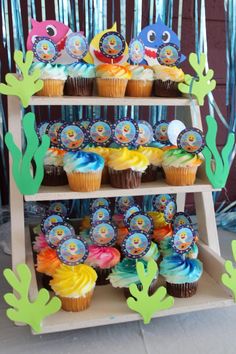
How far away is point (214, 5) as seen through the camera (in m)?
2.04

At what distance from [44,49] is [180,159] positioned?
21.0 inches

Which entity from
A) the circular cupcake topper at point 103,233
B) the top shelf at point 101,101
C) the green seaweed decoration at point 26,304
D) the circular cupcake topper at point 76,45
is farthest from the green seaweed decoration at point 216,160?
the green seaweed decoration at point 26,304

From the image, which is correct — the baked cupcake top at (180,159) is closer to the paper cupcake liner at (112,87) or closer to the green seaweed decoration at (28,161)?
the paper cupcake liner at (112,87)

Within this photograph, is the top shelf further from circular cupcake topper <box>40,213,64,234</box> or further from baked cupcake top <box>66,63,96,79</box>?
circular cupcake topper <box>40,213,64,234</box>

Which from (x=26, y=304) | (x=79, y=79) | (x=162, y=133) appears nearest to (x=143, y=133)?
(x=162, y=133)

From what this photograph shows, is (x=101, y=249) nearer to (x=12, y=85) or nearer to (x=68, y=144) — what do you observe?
(x=68, y=144)

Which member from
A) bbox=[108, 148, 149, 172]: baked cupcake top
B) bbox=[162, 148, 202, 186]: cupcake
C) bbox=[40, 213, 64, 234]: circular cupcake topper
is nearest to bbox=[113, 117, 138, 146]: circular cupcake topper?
bbox=[108, 148, 149, 172]: baked cupcake top

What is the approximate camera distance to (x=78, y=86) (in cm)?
131

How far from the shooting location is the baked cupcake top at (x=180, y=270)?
1.29 meters

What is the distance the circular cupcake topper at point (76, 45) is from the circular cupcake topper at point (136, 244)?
1.90ft

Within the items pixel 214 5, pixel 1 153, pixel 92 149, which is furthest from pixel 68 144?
pixel 214 5

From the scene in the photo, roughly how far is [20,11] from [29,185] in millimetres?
962

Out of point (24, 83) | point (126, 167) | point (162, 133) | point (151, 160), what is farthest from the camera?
point (162, 133)

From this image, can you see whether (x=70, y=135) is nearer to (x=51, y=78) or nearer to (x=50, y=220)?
(x=51, y=78)
